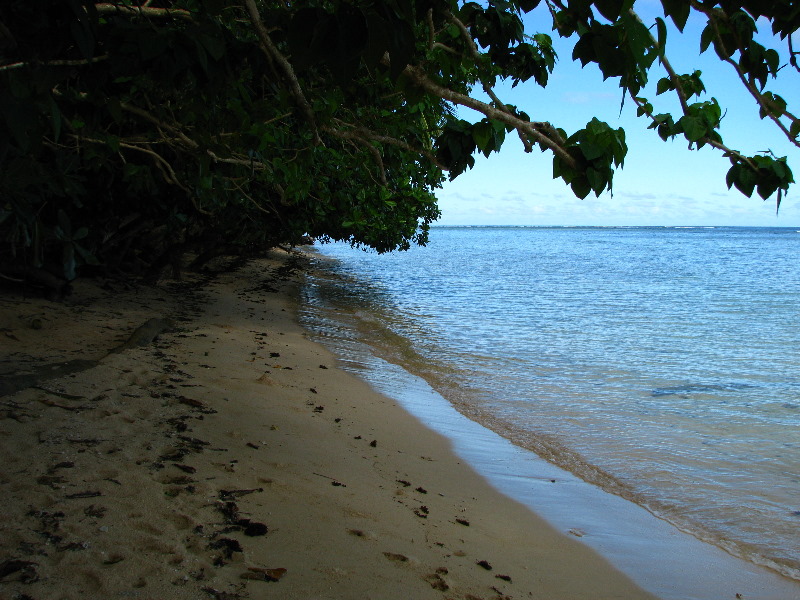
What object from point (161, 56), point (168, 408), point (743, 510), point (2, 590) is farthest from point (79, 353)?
point (743, 510)

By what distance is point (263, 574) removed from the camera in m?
2.69

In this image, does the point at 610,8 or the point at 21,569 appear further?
the point at 21,569

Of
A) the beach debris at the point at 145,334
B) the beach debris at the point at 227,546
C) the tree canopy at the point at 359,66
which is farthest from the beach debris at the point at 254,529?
the beach debris at the point at 145,334

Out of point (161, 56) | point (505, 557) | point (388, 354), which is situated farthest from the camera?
point (388, 354)

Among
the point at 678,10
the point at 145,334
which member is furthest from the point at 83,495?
the point at 145,334

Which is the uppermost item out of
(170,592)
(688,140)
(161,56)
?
(161,56)

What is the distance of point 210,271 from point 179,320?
885 cm

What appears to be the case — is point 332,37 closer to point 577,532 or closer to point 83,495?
point 83,495

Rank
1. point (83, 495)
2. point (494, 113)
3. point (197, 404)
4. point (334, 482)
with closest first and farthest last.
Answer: point (494, 113) < point (83, 495) < point (334, 482) < point (197, 404)

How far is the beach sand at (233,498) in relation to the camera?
266 cm

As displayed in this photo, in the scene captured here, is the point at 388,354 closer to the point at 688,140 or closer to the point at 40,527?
the point at 40,527

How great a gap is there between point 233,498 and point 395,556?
884mm

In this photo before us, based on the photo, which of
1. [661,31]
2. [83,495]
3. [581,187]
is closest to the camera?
[661,31]

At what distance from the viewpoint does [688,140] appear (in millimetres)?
2098
